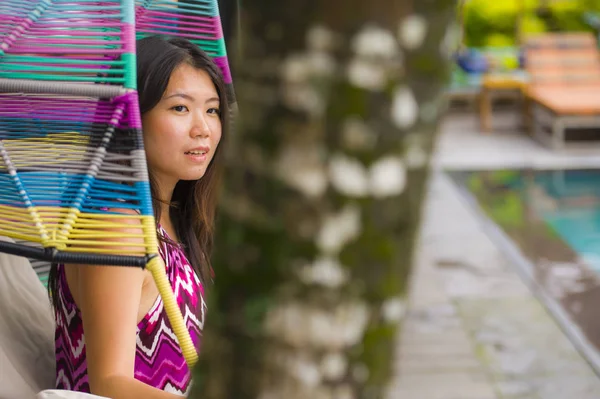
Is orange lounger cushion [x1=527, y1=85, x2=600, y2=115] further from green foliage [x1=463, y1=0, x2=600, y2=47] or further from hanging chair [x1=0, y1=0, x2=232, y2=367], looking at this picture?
hanging chair [x1=0, y1=0, x2=232, y2=367]

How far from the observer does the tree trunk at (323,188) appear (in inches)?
28.0

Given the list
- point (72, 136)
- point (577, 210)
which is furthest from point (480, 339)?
point (72, 136)

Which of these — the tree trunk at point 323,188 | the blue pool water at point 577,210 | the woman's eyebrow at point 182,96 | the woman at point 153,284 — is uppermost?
the tree trunk at point 323,188

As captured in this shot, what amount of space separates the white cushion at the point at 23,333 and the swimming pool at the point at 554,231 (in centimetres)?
276

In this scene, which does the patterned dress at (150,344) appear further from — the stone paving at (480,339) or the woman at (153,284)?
the stone paving at (480,339)

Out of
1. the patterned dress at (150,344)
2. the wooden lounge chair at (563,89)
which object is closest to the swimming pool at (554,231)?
the wooden lounge chair at (563,89)

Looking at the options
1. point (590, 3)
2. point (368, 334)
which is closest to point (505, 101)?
point (590, 3)

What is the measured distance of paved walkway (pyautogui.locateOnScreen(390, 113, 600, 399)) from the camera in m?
3.58

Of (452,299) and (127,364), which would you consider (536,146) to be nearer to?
(452,299)

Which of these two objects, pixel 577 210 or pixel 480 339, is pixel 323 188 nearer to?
pixel 480 339

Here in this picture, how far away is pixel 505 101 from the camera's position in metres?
10.8

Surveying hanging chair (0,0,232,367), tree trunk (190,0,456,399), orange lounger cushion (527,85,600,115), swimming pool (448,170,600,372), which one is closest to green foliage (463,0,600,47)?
orange lounger cushion (527,85,600,115)

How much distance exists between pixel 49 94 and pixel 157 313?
1.54 ft

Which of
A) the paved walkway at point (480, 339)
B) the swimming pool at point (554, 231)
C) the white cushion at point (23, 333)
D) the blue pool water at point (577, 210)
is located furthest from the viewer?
the blue pool water at point (577, 210)
